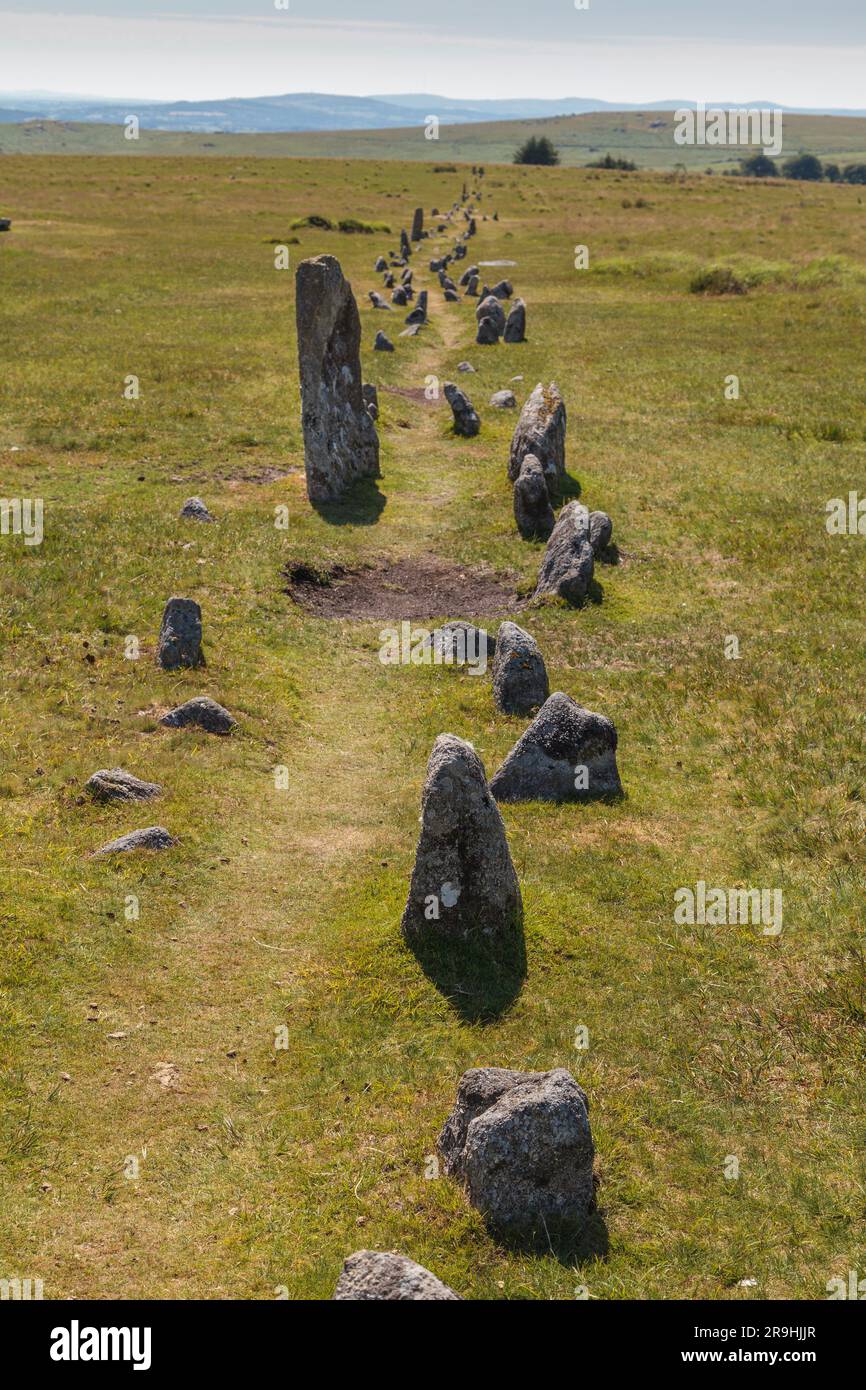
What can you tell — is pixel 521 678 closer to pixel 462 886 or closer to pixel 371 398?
pixel 462 886

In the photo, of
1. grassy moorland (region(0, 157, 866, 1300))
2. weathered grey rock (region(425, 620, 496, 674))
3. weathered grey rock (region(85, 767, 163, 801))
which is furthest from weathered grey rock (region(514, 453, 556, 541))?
weathered grey rock (region(85, 767, 163, 801))

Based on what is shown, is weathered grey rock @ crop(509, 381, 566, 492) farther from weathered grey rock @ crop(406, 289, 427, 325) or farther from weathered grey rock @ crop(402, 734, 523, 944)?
weathered grey rock @ crop(406, 289, 427, 325)

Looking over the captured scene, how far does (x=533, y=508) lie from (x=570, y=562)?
416cm

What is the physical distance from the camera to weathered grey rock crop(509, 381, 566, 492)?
94.2 feet

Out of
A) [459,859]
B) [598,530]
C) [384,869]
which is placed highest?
[598,530]

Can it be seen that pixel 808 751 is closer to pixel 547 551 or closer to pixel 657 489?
pixel 547 551

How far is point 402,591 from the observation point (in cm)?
2459

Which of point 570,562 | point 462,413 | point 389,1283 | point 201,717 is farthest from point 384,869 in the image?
point 462,413

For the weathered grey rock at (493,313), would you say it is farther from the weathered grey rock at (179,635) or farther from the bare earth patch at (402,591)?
the weathered grey rock at (179,635)

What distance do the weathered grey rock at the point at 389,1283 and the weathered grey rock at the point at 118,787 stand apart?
864 centimetres

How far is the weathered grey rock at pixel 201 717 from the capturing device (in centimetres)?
1762

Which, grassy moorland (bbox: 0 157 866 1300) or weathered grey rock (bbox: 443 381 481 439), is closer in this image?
grassy moorland (bbox: 0 157 866 1300)

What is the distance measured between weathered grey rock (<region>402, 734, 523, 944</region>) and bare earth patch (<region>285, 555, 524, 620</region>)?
36.1ft

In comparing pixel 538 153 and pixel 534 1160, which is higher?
pixel 538 153
